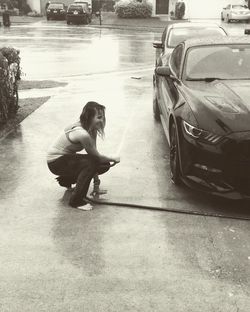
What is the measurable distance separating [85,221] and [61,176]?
0.78 meters

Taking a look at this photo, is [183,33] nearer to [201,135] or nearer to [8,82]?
[8,82]

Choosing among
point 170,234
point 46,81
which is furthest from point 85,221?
point 46,81

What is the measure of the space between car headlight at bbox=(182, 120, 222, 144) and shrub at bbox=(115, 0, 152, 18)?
41755 mm

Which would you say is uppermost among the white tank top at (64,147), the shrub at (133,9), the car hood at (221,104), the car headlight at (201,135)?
the car hood at (221,104)

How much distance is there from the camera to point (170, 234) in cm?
482

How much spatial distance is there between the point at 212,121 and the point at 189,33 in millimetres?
7017

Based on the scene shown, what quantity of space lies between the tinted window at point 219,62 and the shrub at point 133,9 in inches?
1562

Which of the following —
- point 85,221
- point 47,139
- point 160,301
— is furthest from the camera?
point 47,139

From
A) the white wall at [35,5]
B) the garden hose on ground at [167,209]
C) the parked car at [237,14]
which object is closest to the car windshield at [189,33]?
the garden hose on ground at [167,209]

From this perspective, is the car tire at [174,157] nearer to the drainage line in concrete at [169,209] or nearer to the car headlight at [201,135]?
the car headlight at [201,135]

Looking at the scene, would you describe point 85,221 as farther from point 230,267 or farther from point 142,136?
point 142,136

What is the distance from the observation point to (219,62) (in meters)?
6.82

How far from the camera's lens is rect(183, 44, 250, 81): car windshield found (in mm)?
6605

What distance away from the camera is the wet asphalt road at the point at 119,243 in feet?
12.5
